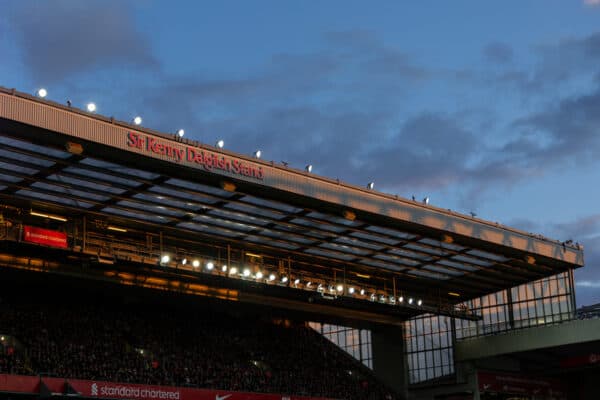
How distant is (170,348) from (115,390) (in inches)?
323

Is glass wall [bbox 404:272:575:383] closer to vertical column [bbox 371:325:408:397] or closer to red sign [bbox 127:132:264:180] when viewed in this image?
vertical column [bbox 371:325:408:397]

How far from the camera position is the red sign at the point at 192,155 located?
1420 inches

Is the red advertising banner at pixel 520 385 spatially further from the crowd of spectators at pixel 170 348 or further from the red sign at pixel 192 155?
the red sign at pixel 192 155

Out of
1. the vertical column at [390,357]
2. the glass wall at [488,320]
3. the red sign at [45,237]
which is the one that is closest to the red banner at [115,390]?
the red sign at [45,237]

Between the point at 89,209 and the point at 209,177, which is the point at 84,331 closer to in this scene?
the point at 89,209

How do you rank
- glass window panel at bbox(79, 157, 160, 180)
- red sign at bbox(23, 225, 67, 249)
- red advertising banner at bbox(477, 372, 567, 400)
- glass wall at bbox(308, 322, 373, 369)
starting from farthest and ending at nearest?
glass wall at bbox(308, 322, 373, 369), red advertising banner at bbox(477, 372, 567, 400), red sign at bbox(23, 225, 67, 249), glass window panel at bbox(79, 157, 160, 180)

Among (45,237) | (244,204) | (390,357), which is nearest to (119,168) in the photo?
(45,237)

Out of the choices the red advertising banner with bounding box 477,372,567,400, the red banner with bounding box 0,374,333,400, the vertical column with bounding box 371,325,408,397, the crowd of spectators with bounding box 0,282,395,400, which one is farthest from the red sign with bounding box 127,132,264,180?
the red advertising banner with bounding box 477,372,567,400

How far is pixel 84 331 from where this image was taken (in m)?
49.3

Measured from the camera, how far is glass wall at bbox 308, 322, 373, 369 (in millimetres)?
68562

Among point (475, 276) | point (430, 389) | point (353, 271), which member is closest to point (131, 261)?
point (353, 271)

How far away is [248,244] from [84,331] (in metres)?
9.96

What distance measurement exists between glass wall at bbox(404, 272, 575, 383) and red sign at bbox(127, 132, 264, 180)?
93.9 ft

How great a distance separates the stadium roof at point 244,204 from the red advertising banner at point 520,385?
24.1ft
